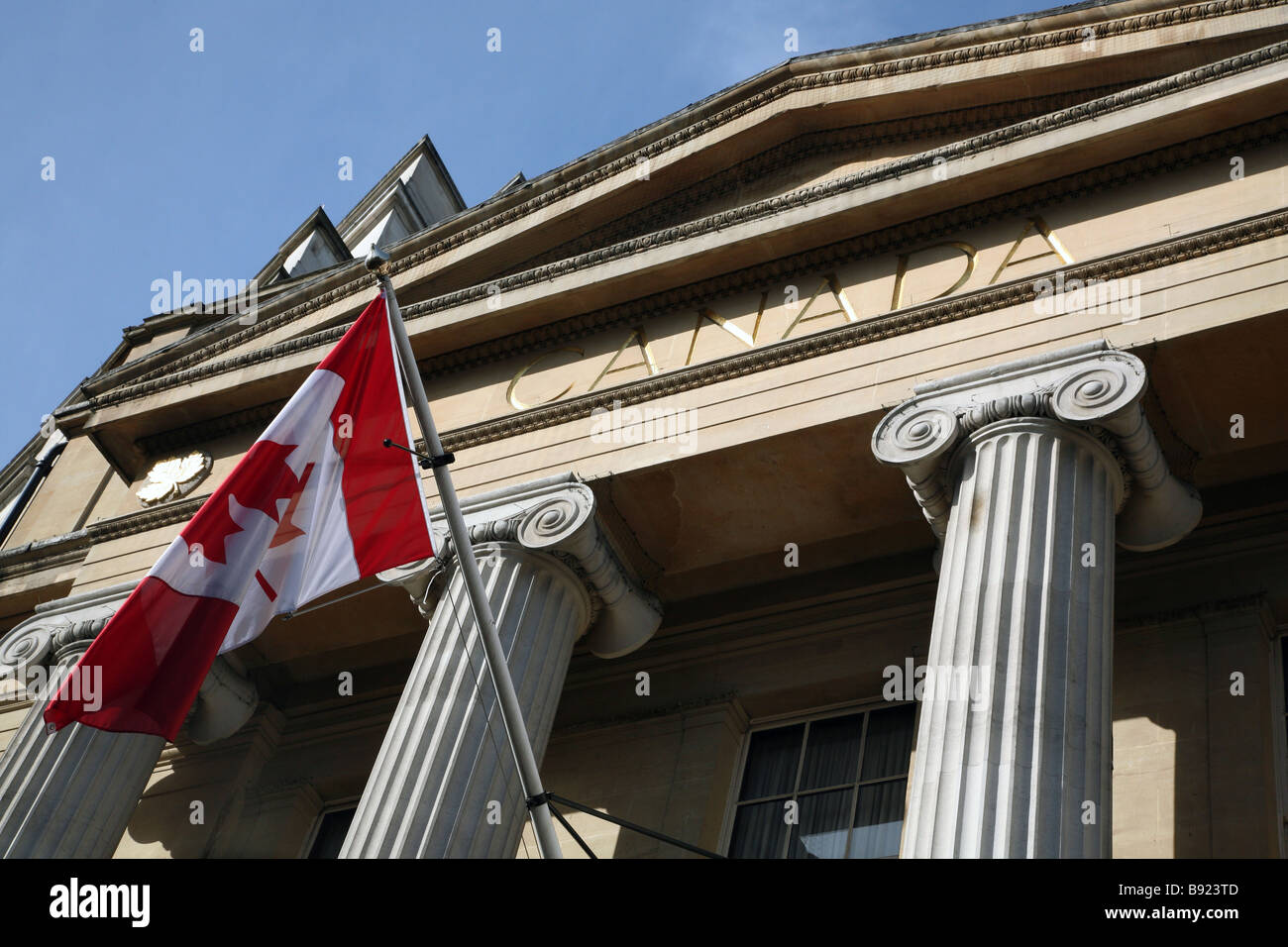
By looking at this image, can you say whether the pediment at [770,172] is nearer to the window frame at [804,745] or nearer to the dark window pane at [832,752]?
the window frame at [804,745]

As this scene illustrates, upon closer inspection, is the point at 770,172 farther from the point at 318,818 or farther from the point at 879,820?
the point at 318,818

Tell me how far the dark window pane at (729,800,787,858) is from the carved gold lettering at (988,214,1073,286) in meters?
5.82

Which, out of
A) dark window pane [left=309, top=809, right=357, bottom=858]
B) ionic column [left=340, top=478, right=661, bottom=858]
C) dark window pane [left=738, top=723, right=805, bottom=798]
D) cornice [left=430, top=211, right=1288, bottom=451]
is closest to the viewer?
ionic column [left=340, top=478, right=661, bottom=858]

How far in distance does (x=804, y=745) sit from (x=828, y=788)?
2.77 feet

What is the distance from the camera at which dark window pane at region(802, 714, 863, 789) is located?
1731 centimetres

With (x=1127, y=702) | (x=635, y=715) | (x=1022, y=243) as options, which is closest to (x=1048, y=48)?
(x=1022, y=243)

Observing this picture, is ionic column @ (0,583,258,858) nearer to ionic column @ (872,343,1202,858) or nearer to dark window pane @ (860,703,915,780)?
dark window pane @ (860,703,915,780)

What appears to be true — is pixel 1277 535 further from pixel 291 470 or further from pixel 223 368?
pixel 223 368

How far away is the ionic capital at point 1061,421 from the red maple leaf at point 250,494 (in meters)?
5.30

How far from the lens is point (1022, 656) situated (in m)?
12.7

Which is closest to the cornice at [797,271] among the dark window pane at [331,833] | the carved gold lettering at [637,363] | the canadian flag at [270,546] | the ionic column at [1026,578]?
the carved gold lettering at [637,363]

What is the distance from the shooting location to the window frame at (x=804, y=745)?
16953 mm

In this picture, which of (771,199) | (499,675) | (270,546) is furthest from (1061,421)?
(270,546)

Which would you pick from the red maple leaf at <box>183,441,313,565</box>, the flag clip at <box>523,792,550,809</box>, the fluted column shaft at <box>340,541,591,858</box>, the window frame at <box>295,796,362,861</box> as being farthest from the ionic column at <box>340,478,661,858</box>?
the window frame at <box>295,796,362,861</box>
